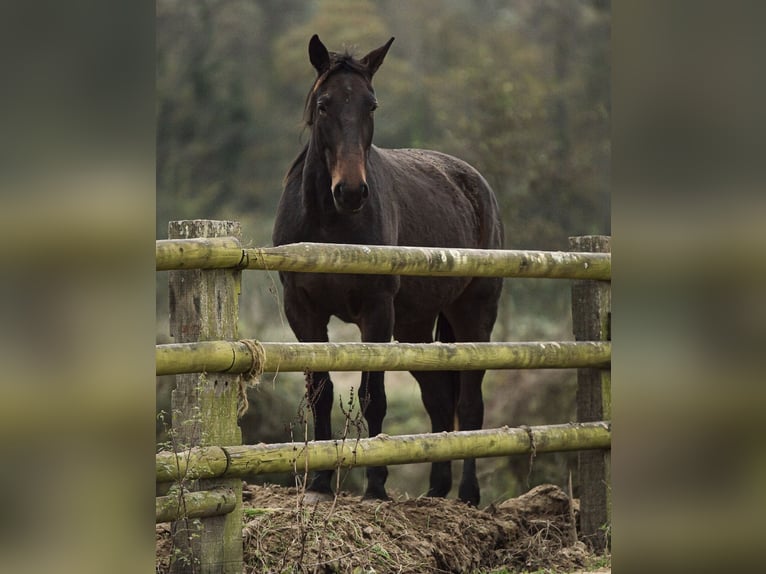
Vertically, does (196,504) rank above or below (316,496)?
above

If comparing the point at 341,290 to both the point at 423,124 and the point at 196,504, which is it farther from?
the point at 423,124

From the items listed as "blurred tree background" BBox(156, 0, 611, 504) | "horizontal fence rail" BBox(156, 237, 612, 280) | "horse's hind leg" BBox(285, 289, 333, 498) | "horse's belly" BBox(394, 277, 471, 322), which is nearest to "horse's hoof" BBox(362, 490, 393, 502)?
"horse's hind leg" BBox(285, 289, 333, 498)

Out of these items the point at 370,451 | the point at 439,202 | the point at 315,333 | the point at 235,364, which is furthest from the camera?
the point at 439,202

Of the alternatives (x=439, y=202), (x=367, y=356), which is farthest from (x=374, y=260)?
(x=439, y=202)

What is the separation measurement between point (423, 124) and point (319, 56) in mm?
10542

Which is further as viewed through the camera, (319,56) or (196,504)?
(319,56)

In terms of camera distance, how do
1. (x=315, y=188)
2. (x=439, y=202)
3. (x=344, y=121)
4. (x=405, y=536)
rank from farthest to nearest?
(x=439, y=202) → (x=315, y=188) → (x=344, y=121) → (x=405, y=536)

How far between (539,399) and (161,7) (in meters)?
9.77

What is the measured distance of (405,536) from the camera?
4293 mm

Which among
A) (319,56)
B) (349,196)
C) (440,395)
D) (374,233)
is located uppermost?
(319,56)

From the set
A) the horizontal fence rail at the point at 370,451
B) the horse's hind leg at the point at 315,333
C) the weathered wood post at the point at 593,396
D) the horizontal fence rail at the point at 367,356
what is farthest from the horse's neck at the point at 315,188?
the horizontal fence rail at the point at 370,451

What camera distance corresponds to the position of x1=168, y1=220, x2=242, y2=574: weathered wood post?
3533 millimetres
